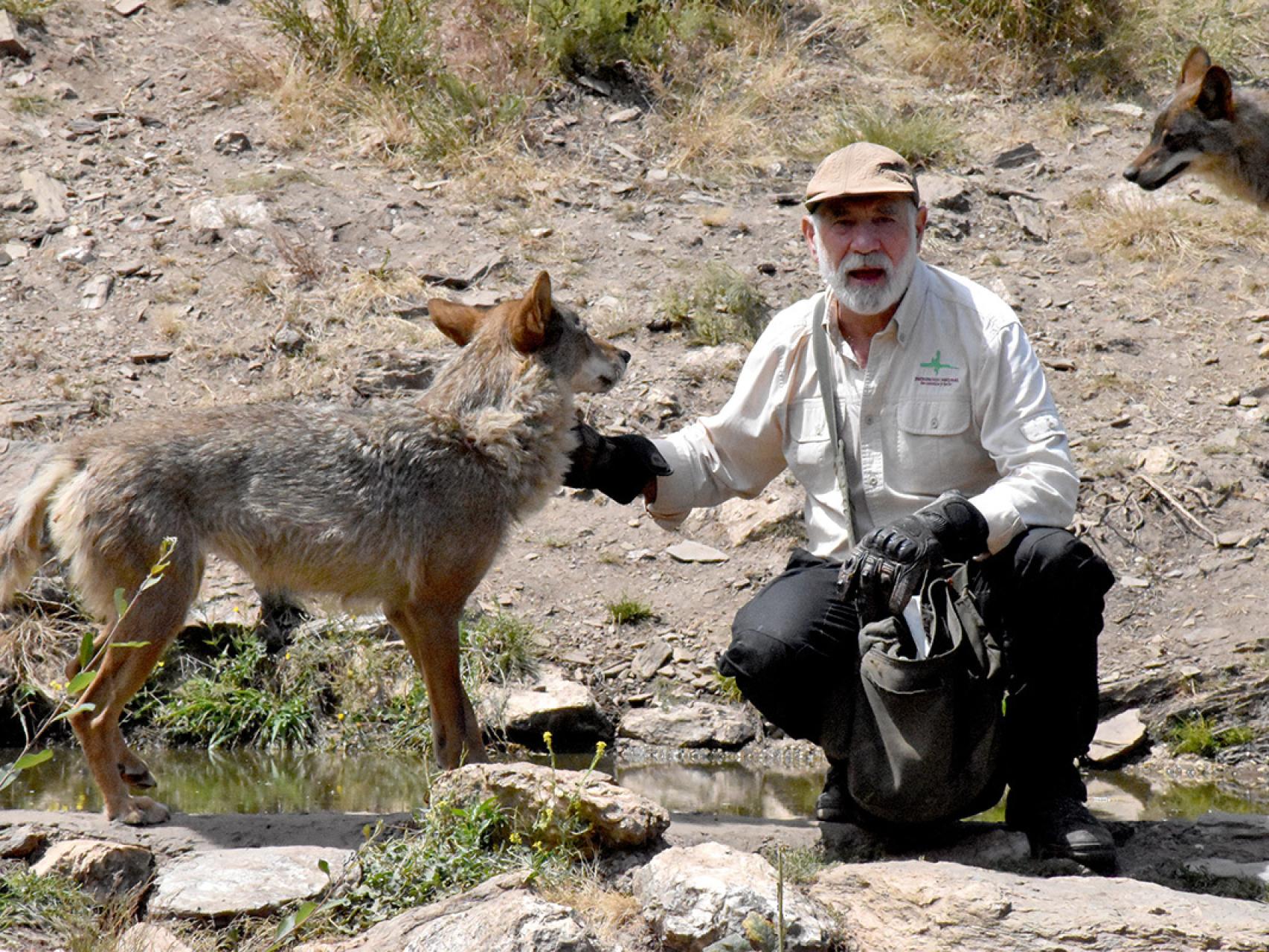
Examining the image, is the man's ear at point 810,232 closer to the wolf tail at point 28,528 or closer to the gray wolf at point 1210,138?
the wolf tail at point 28,528

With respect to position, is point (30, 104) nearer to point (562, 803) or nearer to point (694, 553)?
point (694, 553)

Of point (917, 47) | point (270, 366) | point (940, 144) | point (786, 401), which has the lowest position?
point (270, 366)

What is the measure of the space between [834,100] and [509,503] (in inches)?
321

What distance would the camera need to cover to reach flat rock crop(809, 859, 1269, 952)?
3869 mm

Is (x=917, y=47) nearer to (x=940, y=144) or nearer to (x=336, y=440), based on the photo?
(x=940, y=144)

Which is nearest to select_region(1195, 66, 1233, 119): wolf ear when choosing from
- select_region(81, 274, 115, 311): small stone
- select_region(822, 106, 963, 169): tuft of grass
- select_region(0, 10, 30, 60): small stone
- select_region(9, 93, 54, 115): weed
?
select_region(822, 106, 963, 169): tuft of grass

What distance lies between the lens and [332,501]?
5.62 metres

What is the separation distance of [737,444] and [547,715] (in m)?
2.32

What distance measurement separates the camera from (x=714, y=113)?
12.3 metres

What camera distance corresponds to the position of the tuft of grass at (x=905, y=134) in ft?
38.0

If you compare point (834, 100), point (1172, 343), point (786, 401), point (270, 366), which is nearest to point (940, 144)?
point (834, 100)

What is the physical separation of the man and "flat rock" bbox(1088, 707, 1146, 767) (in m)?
2.06

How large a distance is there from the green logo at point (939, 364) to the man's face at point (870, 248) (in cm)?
25

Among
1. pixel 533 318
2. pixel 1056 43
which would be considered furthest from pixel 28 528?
pixel 1056 43
